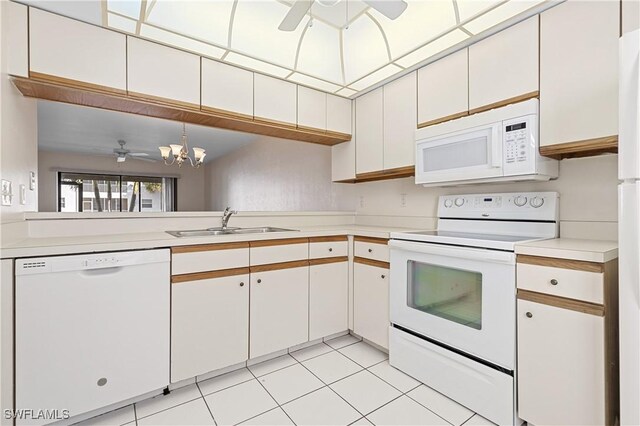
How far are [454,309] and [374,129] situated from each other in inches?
62.7

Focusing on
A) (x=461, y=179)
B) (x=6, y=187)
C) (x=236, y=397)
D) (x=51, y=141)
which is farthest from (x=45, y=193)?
(x=461, y=179)

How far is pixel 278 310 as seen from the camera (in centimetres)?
212

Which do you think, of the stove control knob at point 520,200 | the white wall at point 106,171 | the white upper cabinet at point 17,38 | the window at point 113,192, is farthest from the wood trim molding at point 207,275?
the window at point 113,192

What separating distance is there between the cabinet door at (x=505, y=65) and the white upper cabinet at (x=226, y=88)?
154 cm

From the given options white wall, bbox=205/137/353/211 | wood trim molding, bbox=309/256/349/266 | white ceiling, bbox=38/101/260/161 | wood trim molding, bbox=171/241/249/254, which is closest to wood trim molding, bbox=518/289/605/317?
wood trim molding, bbox=309/256/349/266

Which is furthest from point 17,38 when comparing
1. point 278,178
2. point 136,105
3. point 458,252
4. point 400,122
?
point 278,178

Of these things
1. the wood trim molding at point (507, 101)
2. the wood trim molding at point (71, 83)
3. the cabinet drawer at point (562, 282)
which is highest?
the wood trim molding at point (71, 83)

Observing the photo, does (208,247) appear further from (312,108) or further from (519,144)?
(519,144)

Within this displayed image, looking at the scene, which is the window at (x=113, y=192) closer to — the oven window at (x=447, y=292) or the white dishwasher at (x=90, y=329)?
the white dishwasher at (x=90, y=329)

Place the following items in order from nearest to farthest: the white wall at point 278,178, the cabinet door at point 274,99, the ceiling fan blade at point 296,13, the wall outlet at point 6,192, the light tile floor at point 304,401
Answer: the wall outlet at point 6,192 < the ceiling fan blade at point 296,13 < the light tile floor at point 304,401 < the cabinet door at point 274,99 < the white wall at point 278,178

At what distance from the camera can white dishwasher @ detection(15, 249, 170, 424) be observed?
1.35 m

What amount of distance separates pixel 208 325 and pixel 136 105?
57.4 inches

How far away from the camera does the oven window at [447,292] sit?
1634 mm

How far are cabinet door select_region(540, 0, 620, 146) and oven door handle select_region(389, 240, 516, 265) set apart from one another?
2.18 ft
